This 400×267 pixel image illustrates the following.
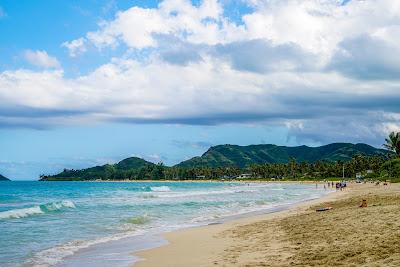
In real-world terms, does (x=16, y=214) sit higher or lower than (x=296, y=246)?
lower

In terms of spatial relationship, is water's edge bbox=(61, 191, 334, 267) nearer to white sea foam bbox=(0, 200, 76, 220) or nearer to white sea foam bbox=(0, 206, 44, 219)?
white sea foam bbox=(0, 206, 44, 219)

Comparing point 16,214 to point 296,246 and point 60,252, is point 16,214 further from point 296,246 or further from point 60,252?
point 296,246

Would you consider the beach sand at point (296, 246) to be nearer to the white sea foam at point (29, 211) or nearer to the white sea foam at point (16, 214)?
the white sea foam at point (16, 214)

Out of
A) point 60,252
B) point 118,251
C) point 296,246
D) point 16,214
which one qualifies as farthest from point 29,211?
point 296,246

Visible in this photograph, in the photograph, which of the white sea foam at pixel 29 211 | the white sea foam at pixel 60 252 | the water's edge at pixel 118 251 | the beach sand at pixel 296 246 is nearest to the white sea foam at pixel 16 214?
the white sea foam at pixel 29 211

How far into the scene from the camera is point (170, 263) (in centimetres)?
1360

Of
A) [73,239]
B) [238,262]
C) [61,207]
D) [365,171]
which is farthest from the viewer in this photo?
[365,171]

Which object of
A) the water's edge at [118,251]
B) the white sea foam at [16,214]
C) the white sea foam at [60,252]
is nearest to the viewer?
the water's edge at [118,251]

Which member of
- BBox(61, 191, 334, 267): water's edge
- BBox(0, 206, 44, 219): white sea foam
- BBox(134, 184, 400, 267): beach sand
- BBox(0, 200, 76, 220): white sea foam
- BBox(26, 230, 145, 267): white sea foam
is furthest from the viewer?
BBox(0, 200, 76, 220): white sea foam

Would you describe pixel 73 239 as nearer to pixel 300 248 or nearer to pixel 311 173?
pixel 300 248

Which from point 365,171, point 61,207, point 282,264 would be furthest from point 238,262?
point 365,171

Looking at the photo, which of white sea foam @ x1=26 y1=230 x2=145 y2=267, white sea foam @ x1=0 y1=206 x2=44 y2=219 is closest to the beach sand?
white sea foam @ x1=26 y1=230 x2=145 y2=267

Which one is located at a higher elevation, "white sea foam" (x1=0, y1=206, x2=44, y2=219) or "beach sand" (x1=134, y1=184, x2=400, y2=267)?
"beach sand" (x1=134, y1=184, x2=400, y2=267)

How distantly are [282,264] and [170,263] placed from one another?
12.1 ft
